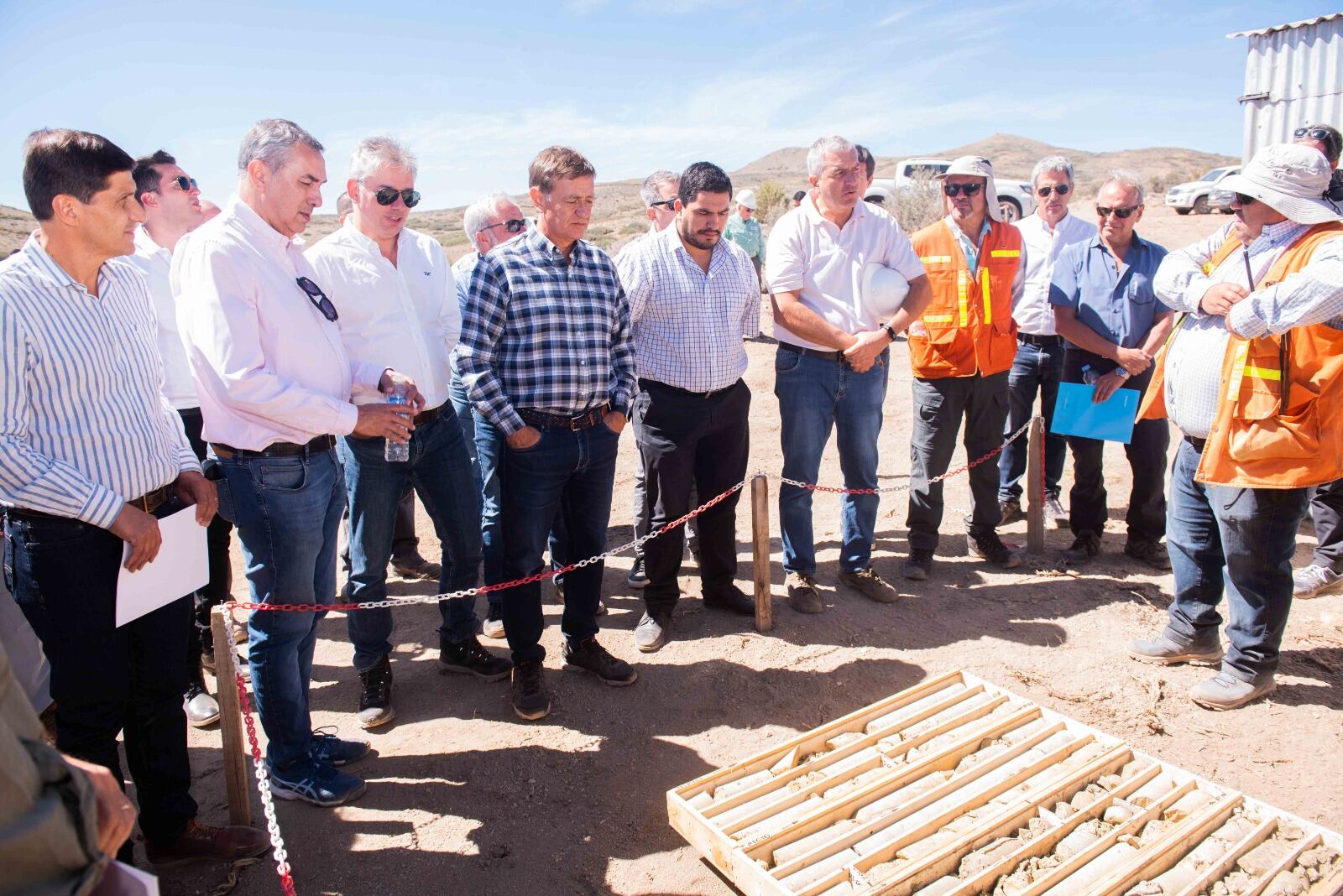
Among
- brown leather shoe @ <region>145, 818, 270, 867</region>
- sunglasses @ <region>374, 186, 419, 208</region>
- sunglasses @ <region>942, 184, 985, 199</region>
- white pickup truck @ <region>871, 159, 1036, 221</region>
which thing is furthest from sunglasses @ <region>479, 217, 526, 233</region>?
white pickup truck @ <region>871, 159, 1036, 221</region>

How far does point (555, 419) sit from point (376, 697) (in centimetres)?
153

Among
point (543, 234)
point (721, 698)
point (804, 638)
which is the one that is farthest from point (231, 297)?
point (804, 638)

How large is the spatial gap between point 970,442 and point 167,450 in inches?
177

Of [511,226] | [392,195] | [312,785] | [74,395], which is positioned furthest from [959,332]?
[74,395]

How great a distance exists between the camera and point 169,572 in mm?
2822

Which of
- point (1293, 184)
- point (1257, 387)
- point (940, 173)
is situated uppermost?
point (940, 173)

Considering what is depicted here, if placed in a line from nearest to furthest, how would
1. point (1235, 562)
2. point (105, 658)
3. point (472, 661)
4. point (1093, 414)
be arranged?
point (105, 658), point (1235, 562), point (472, 661), point (1093, 414)

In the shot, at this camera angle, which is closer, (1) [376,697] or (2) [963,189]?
(1) [376,697]

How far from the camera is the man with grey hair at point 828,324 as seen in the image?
475 centimetres

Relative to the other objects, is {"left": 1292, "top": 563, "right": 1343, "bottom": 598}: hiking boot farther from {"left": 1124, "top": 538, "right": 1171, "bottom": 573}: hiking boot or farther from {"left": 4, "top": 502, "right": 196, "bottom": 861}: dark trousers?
{"left": 4, "top": 502, "right": 196, "bottom": 861}: dark trousers

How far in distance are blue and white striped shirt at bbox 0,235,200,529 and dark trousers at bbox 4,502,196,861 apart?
5.2 inches

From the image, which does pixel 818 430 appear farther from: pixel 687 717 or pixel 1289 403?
pixel 1289 403

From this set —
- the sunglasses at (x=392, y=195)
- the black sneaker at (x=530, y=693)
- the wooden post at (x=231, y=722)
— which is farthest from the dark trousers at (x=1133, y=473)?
the wooden post at (x=231, y=722)

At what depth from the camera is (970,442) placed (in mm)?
5637
